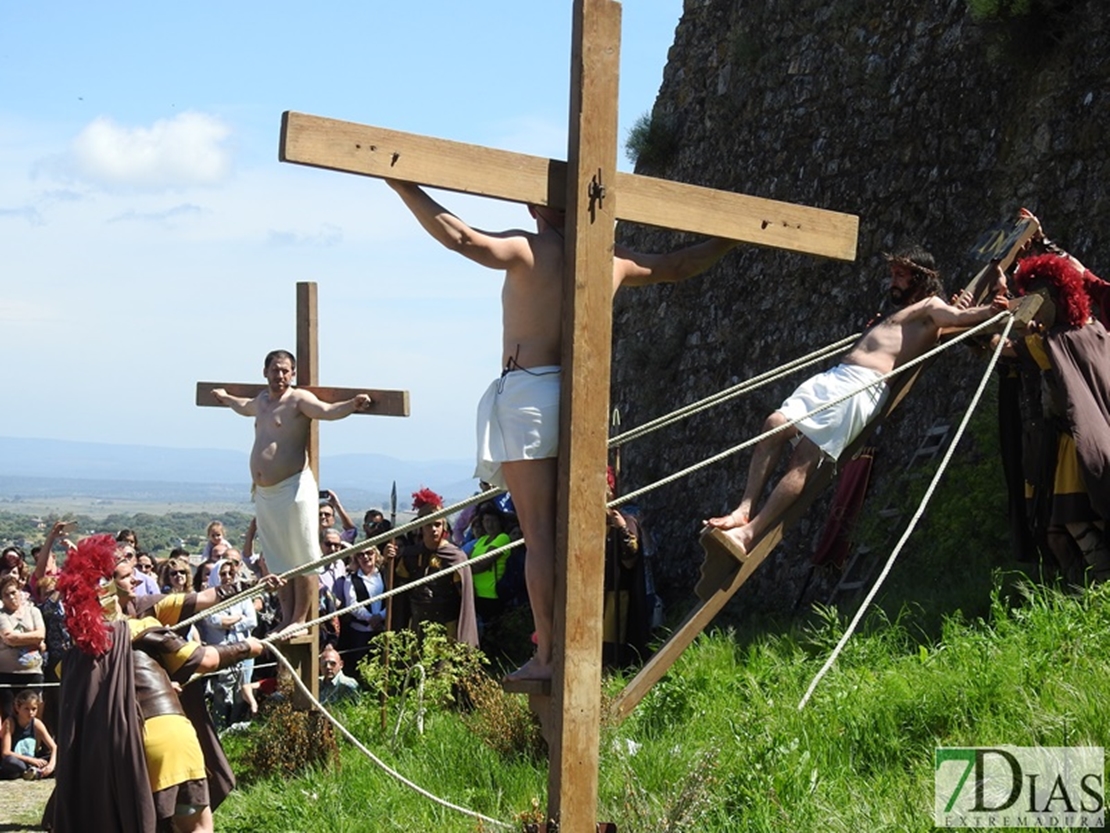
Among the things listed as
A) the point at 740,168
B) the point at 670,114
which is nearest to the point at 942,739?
the point at 740,168

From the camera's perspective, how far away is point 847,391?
24.3 feet

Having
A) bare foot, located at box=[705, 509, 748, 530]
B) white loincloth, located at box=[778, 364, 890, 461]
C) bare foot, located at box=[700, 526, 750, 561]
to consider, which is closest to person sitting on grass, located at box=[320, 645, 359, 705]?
bare foot, located at box=[705, 509, 748, 530]

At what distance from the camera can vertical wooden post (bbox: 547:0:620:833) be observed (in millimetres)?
4977

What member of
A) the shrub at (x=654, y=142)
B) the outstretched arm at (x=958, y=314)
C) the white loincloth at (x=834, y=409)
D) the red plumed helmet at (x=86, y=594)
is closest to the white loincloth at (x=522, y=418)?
the white loincloth at (x=834, y=409)

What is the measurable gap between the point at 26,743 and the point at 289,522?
10.8 ft

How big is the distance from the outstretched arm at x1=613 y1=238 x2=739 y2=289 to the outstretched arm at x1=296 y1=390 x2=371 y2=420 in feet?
15.2

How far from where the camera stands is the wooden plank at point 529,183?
4711 mm

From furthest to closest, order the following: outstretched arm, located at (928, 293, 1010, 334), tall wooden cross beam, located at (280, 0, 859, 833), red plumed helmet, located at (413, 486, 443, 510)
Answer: red plumed helmet, located at (413, 486, 443, 510)
outstretched arm, located at (928, 293, 1010, 334)
tall wooden cross beam, located at (280, 0, 859, 833)

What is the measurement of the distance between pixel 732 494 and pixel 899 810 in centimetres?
911

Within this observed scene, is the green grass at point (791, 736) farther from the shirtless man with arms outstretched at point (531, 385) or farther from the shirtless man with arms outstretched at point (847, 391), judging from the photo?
the shirtless man with arms outstretched at point (531, 385)

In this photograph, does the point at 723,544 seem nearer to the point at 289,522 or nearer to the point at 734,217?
the point at 734,217

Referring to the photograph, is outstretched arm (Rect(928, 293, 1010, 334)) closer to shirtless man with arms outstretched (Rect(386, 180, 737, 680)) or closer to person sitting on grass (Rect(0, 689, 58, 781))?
shirtless man with arms outstretched (Rect(386, 180, 737, 680))

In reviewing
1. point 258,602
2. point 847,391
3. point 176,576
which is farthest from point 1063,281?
point 176,576

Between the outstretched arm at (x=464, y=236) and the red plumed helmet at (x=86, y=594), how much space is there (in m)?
3.29
